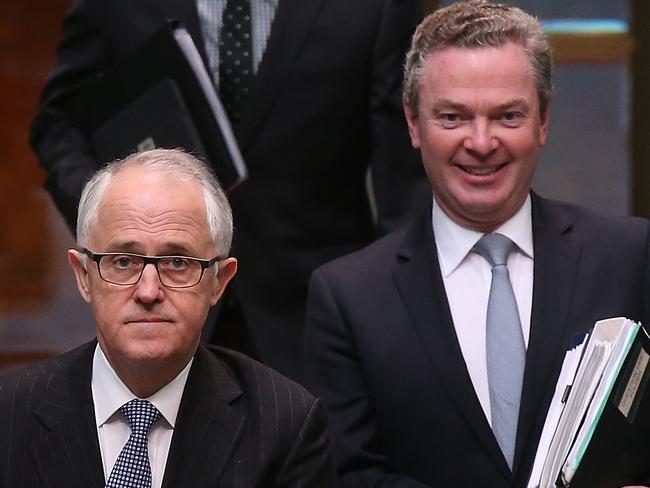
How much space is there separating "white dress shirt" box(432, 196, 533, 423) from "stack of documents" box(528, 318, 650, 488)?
0.30 meters

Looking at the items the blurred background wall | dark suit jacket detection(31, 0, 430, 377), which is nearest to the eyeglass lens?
dark suit jacket detection(31, 0, 430, 377)

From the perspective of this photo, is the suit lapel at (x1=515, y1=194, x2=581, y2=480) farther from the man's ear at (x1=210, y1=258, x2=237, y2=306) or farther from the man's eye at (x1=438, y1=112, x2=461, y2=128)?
the man's ear at (x1=210, y1=258, x2=237, y2=306)

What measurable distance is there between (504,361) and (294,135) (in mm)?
920

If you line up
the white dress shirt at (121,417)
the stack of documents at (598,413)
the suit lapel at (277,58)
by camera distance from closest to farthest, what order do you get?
1. the stack of documents at (598,413)
2. the white dress shirt at (121,417)
3. the suit lapel at (277,58)

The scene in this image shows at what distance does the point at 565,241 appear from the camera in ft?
9.54

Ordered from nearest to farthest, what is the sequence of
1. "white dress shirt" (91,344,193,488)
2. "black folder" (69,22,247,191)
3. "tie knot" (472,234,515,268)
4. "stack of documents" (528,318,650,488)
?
"stack of documents" (528,318,650,488) < "white dress shirt" (91,344,193,488) < "tie knot" (472,234,515,268) < "black folder" (69,22,247,191)

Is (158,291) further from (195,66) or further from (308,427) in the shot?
(195,66)

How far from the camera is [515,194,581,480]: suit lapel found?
2.78 m

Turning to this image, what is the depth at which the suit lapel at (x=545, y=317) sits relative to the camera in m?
2.78

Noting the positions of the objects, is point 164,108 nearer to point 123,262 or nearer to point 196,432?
point 123,262

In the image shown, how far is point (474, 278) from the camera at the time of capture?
2898mm

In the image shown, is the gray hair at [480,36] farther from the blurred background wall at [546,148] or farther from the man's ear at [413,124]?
the blurred background wall at [546,148]

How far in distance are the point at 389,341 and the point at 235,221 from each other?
77 centimetres

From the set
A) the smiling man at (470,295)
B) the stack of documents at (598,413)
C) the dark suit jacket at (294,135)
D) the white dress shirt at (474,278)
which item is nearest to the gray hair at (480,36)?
the smiling man at (470,295)
